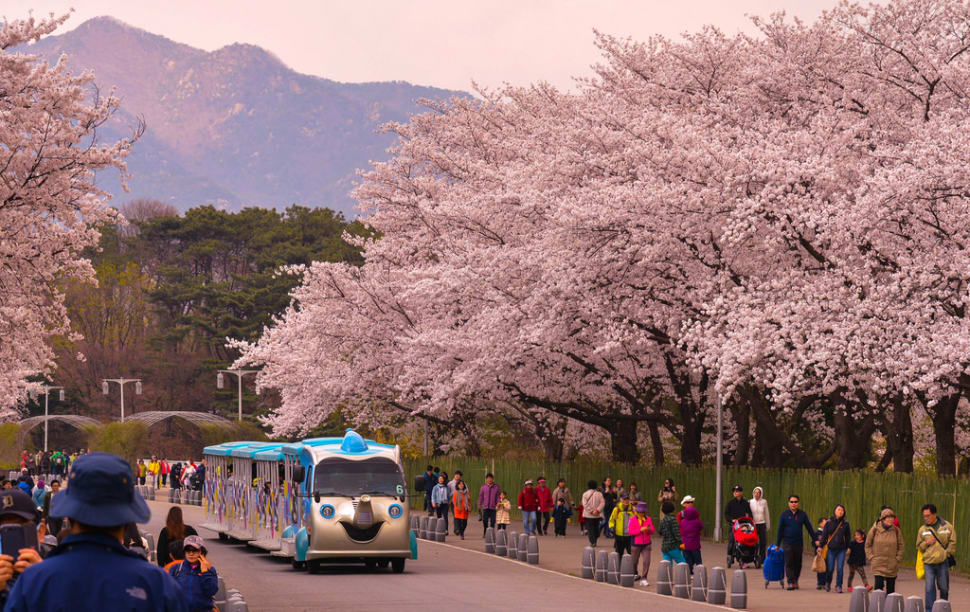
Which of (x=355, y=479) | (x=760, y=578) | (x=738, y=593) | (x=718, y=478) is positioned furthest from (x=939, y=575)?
(x=718, y=478)

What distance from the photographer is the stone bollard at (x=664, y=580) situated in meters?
22.7

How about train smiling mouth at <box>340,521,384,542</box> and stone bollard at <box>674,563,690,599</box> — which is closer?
stone bollard at <box>674,563,690,599</box>

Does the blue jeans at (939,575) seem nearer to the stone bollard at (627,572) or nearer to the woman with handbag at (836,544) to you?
the woman with handbag at (836,544)

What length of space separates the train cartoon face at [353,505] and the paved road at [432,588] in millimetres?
555

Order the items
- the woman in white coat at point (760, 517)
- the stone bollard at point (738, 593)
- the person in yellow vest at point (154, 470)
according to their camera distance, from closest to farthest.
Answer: the stone bollard at point (738, 593)
the woman in white coat at point (760, 517)
the person in yellow vest at point (154, 470)

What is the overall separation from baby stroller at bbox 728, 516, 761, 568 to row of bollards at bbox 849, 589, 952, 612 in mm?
7724

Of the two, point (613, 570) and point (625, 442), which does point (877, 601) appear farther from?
point (625, 442)

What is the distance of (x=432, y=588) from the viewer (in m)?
22.9

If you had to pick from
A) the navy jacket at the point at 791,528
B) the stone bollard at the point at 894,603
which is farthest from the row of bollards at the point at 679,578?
the stone bollard at the point at 894,603

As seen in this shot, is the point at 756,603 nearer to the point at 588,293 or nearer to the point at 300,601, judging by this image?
the point at 300,601

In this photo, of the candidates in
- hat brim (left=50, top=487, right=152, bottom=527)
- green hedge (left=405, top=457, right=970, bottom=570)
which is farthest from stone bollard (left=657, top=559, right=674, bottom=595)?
hat brim (left=50, top=487, right=152, bottom=527)

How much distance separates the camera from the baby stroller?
A: 88.2 ft

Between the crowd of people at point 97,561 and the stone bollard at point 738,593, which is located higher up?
the crowd of people at point 97,561

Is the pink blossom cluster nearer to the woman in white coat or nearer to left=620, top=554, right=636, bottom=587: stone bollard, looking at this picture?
the woman in white coat
